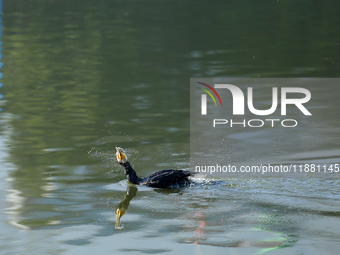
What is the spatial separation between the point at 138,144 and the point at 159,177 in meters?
2.18

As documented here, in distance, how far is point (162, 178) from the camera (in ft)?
25.6

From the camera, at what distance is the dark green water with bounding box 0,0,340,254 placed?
20.8ft

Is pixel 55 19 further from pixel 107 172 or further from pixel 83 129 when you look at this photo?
pixel 107 172

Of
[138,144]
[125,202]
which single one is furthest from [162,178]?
[138,144]

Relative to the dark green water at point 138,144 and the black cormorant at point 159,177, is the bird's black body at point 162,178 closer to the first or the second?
the black cormorant at point 159,177

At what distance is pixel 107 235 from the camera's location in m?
6.40

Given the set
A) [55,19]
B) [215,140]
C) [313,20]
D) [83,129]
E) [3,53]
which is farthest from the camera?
[55,19]

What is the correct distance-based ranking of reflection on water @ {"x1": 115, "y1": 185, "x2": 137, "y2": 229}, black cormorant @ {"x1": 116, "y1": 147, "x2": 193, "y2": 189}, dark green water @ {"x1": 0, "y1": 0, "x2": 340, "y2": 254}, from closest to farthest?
dark green water @ {"x1": 0, "y1": 0, "x2": 340, "y2": 254}
reflection on water @ {"x1": 115, "y1": 185, "x2": 137, "y2": 229}
black cormorant @ {"x1": 116, "y1": 147, "x2": 193, "y2": 189}

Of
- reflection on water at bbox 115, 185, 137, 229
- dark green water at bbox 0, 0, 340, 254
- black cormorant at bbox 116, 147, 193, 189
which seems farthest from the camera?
black cormorant at bbox 116, 147, 193, 189

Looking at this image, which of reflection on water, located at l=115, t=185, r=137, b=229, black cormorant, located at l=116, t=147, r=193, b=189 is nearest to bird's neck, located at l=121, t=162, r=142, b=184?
black cormorant, located at l=116, t=147, r=193, b=189

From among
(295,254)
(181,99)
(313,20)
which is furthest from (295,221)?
(313,20)

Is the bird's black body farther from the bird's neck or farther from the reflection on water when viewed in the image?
the reflection on water

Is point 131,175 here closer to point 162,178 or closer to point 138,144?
point 162,178

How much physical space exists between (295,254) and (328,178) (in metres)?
2.45
